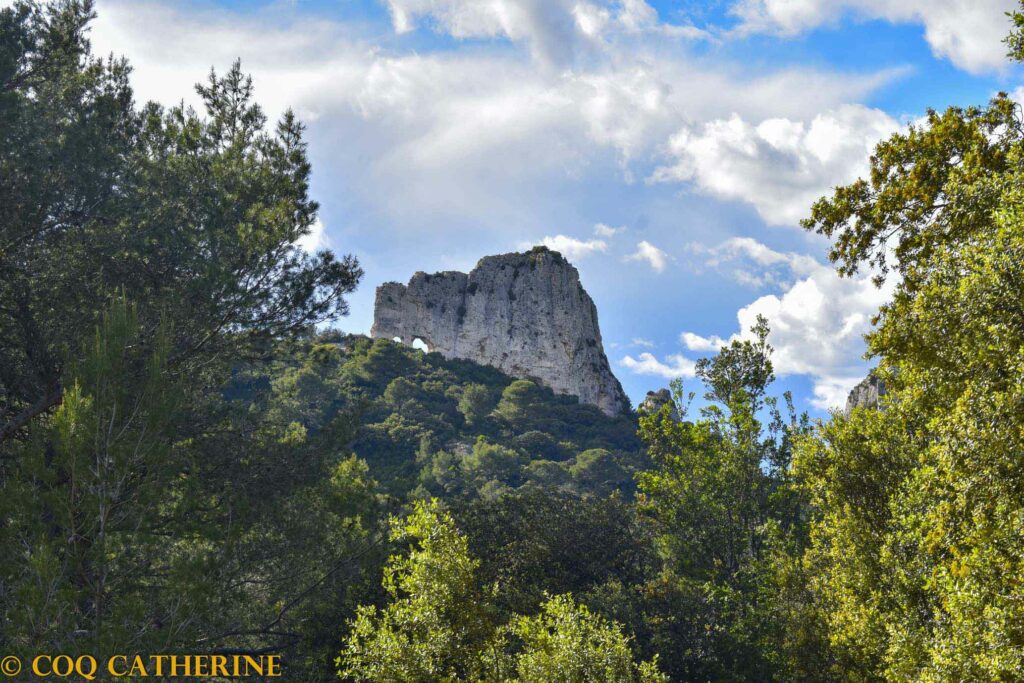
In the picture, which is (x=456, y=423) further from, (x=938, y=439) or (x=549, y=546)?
(x=938, y=439)

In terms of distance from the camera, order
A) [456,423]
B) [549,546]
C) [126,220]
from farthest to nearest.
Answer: [456,423] → [549,546] → [126,220]

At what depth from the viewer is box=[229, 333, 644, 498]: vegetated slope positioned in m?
60.4

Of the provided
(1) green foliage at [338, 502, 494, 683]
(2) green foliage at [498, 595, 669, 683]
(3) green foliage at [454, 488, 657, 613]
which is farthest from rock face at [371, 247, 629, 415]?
(1) green foliage at [338, 502, 494, 683]

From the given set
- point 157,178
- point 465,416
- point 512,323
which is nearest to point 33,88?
point 157,178

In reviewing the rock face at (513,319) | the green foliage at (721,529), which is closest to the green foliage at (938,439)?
the green foliage at (721,529)

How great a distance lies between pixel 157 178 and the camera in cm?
1434

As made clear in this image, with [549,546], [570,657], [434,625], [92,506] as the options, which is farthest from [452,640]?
[549,546]

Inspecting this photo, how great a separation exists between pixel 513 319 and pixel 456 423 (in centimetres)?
3184
